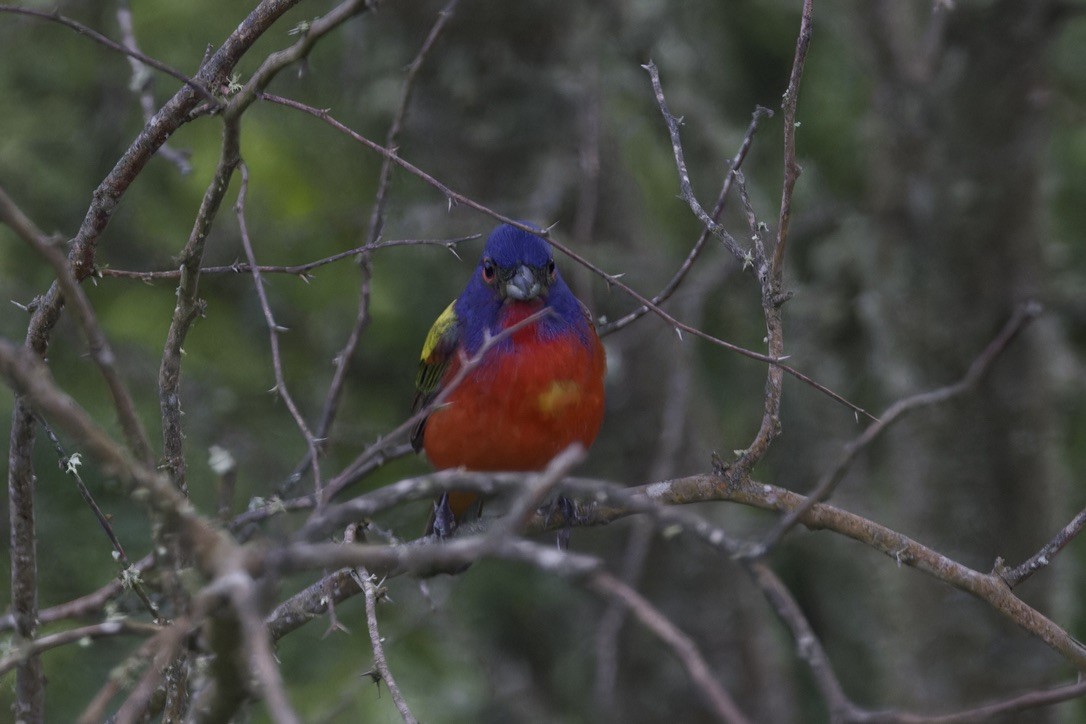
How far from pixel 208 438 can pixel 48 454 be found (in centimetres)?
146

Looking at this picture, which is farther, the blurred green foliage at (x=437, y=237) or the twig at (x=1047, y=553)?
the blurred green foliage at (x=437, y=237)

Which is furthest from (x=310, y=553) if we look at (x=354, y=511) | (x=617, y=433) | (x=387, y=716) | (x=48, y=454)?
(x=617, y=433)

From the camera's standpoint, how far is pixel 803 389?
6.90 meters

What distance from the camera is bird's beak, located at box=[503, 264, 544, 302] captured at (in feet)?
14.8

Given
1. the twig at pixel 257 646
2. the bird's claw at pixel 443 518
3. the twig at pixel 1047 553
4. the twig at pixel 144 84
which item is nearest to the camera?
the twig at pixel 257 646

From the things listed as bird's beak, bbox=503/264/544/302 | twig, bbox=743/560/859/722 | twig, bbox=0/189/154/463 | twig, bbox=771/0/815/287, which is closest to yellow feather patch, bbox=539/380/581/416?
bird's beak, bbox=503/264/544/302

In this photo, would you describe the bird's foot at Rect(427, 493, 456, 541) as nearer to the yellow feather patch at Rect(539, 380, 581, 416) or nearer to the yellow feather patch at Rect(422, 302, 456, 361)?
the yellow feather patch at Rect(422, 302, 456, 361)

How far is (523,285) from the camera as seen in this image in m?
4.53

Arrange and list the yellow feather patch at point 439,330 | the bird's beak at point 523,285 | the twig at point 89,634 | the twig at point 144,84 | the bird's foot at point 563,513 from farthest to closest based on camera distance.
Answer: the yellow feather patch at point 439,330 → the bird's beak at point 523,285 → the bird's foot at point 563,513 → the twig at point 144,84 → the twig at point 89,634

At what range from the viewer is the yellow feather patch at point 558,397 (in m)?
4.21

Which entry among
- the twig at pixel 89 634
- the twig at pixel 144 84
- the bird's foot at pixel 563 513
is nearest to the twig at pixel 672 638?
the twig at pixel 89 634

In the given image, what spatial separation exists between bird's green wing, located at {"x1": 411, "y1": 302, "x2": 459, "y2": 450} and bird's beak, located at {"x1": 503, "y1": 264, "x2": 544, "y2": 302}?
321mm

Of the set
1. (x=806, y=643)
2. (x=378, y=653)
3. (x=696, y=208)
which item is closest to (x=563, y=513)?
(x=696, y=208)

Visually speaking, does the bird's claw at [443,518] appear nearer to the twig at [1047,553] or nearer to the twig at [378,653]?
the twig at [378,653]
